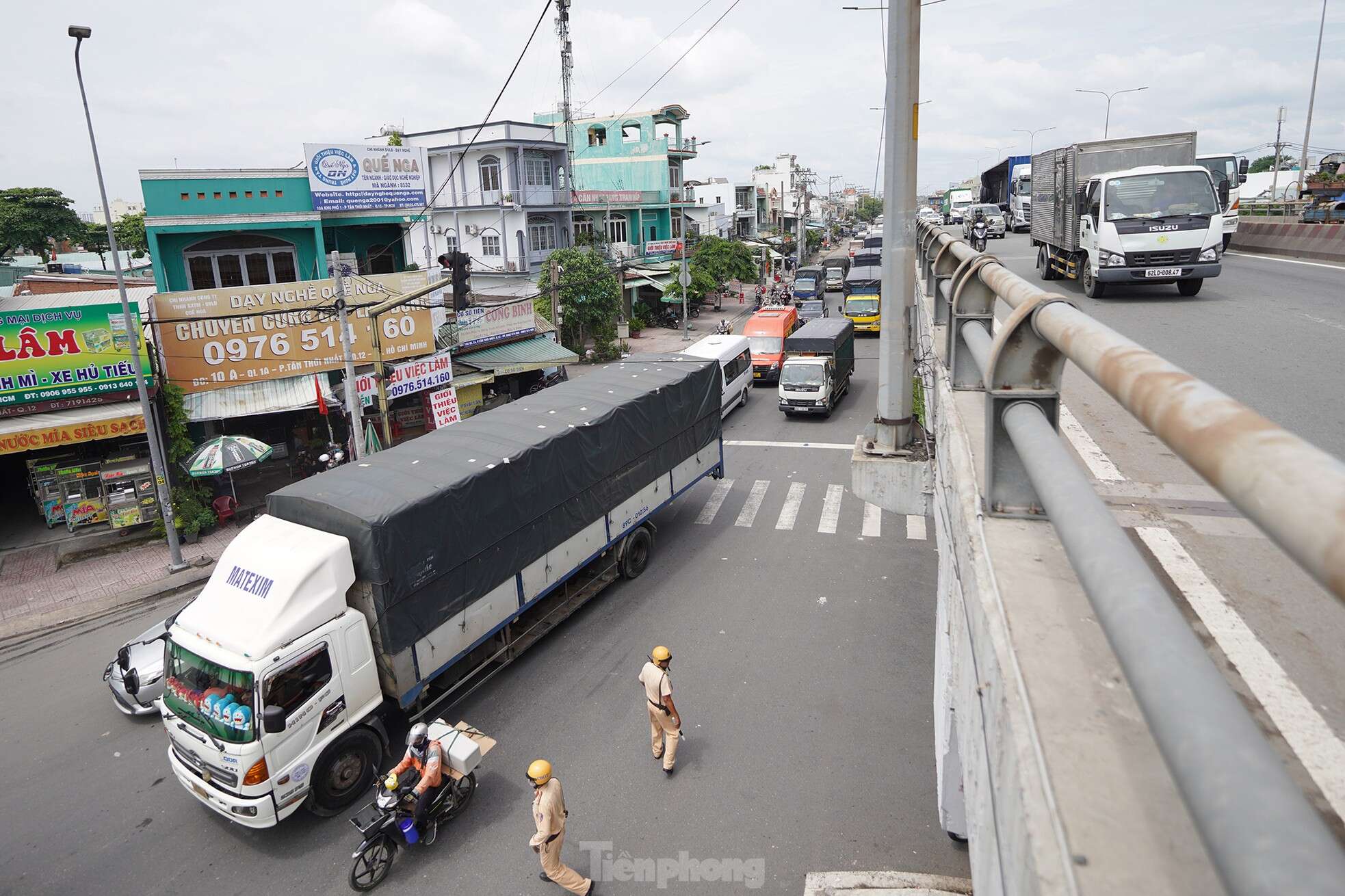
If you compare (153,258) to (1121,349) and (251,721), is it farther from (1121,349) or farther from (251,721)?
(1121,349)

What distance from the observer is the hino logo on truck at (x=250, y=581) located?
27.8 ft

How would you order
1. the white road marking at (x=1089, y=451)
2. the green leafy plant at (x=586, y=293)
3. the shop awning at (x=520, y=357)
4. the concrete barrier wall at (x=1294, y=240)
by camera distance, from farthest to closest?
the green leafy plant at (x=586, y=293) < the shop awning at (x=520, y=357) < the concrete barrier wall at (x=1294, y=240) < the white road marking at (x=1089, y=451)

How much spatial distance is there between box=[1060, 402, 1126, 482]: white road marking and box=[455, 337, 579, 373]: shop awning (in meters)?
19.6

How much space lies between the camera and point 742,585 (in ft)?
45.8

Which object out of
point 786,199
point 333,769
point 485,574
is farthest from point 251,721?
point 786,199

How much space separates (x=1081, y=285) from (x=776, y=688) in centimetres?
1115

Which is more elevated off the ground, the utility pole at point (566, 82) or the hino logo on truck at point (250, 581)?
the utility pole at point (566, 82)

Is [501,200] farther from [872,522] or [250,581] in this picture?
[250,581]

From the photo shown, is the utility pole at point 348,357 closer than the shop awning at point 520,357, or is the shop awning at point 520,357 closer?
the utility pole at point 348,357

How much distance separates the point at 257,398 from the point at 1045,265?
19.3 m

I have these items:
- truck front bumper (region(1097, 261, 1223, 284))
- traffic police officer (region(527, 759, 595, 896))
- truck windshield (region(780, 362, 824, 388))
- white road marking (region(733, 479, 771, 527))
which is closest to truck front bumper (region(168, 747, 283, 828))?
traffic police officer (region(527, 759, 595, 896))

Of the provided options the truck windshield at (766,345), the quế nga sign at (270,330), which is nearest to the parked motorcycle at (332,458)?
the quế nga sign at (270,330)

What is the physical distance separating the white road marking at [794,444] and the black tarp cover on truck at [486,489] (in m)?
6.97

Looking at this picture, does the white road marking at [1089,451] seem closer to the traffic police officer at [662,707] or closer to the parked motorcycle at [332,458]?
the traffic police officer at [662,707]
